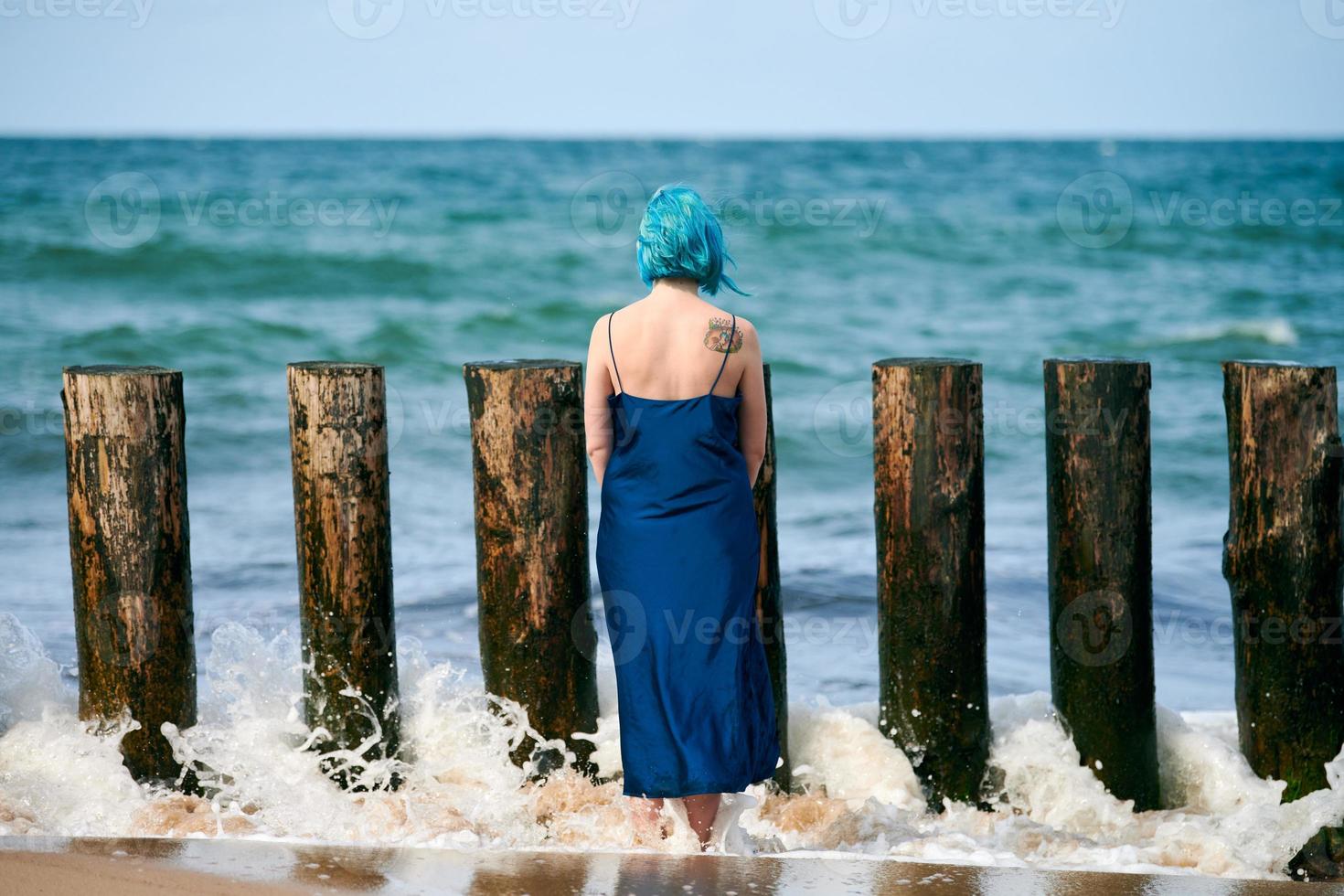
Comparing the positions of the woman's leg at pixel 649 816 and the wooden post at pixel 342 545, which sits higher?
the wooden post at pixel 342 545

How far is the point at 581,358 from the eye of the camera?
1303cm

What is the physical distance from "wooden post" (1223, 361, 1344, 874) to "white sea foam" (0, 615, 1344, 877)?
12 centimetres

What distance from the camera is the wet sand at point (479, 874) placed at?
2840mm

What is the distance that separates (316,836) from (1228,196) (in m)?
30.2

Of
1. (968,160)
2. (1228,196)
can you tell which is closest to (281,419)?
(1228,196)

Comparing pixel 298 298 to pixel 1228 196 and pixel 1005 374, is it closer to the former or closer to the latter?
Result: pixel 1005 374

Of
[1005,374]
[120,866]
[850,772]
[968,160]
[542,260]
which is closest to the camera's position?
[120,866]

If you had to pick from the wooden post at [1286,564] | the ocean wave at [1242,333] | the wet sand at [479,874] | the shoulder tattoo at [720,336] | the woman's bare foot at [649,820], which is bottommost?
the woman's bare foot at [649,820]

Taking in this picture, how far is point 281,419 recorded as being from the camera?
10.1 meters

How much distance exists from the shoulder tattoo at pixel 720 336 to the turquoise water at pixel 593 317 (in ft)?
8.34

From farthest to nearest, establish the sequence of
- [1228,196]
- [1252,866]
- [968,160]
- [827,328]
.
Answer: [968,160]
[1228,196]
[827,328]
[1252,866]

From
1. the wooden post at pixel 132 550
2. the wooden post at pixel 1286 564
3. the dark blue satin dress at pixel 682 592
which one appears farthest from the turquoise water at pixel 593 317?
the dark blue satin dress at pixel 682 592

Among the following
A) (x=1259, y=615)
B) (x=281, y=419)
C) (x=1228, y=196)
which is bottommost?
(x=1259, y=615)

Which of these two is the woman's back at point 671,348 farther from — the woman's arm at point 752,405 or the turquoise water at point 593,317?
the turquoise water at point 593,317
